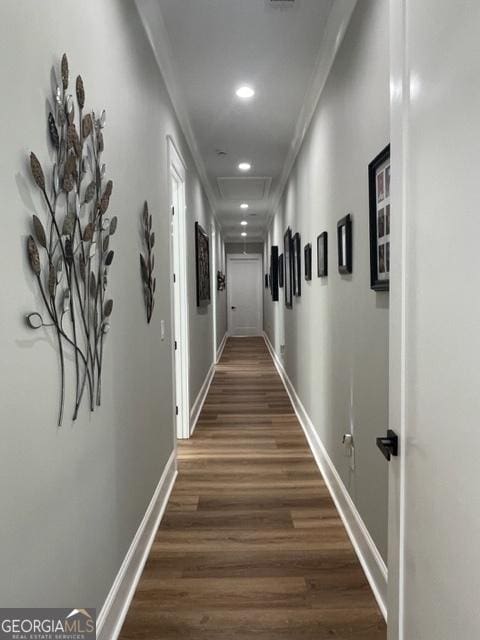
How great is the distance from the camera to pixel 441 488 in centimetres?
88

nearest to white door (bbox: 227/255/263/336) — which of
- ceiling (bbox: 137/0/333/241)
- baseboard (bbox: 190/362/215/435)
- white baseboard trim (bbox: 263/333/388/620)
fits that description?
baseboard (bbox: 190/362/215/435)

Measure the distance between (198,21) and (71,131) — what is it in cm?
156

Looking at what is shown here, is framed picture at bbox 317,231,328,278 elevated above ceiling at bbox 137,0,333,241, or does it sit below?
below

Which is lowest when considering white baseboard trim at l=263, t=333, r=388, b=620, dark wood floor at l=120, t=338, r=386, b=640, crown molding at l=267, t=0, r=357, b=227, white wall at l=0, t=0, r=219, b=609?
dark wood floor at l=120, t=338, r=386, b=640

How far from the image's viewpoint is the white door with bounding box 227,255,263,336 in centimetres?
1179

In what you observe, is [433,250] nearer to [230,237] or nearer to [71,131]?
[71,131]

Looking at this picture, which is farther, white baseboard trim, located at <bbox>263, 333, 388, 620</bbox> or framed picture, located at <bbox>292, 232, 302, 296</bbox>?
framed picture, located at <bbox>292, 232, 302, 296</bbox>

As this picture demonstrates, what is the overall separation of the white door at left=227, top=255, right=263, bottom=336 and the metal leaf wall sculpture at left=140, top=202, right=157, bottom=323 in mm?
9465

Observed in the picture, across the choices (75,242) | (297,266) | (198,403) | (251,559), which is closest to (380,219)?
(75,242)

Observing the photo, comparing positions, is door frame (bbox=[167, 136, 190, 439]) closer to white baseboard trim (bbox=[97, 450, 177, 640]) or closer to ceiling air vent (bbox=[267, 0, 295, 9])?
white baseboard trim (bbox=[97, 450, 177, 640])

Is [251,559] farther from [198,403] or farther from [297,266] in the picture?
[297,266]

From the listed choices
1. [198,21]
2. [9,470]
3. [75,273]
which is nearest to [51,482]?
[9,470]

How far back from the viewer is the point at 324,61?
8.64ft

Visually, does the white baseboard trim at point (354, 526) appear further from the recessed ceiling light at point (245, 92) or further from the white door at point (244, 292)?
the white door at point (244, 292)
